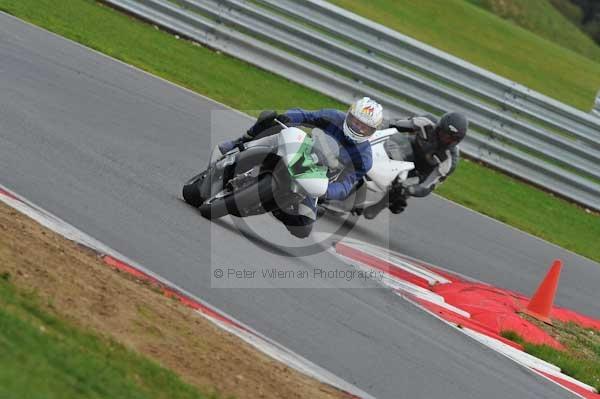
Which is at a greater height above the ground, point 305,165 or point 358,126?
point 358,126

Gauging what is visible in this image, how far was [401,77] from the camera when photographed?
16734 mm

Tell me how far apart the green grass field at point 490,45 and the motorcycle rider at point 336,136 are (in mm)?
19041

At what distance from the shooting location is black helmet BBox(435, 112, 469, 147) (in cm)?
1159

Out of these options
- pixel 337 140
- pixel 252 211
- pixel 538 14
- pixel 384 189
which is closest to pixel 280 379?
pixel 252 211

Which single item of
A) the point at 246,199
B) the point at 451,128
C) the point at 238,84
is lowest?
the point at 246,199

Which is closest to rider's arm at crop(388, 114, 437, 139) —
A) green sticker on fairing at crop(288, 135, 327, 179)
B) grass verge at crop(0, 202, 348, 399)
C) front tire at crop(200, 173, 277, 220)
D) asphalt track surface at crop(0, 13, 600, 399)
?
asphalt track surface at crop(0, 13, 600, 399)

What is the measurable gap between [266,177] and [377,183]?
2.84m

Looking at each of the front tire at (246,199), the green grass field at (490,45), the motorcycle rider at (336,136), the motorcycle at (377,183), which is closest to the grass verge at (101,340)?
the front tire at (246,199)

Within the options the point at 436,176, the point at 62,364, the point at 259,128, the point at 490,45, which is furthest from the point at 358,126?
the point at 490,45

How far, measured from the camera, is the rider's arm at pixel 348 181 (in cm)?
920

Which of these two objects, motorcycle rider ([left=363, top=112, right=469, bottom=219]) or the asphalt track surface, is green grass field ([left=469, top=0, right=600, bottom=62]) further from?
motorcycle rider ([left=363, top=112, right=469, bottom=219])

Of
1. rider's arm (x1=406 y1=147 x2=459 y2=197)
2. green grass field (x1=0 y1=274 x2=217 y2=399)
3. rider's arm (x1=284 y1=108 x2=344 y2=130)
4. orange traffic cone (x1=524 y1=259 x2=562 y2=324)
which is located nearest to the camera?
green grass field (x1=0 y1=274 x2=217 y2=399)

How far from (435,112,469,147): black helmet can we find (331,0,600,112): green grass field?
17.0 meters

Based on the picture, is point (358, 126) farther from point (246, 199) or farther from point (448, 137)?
point (448, 137)
